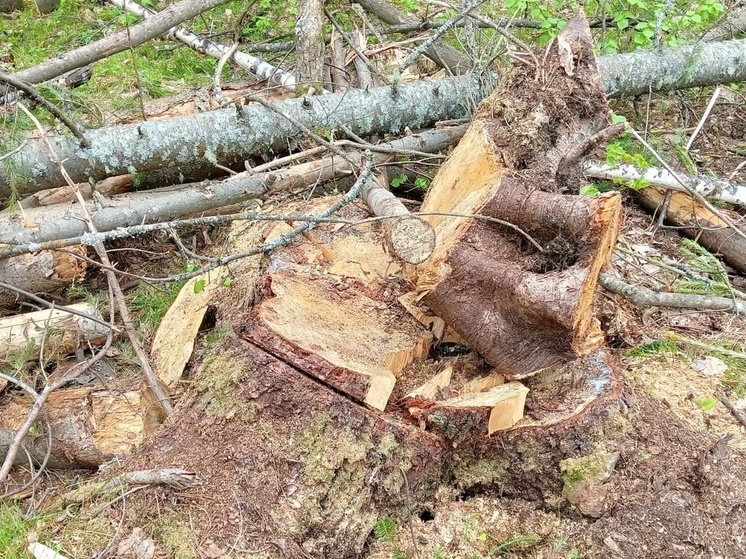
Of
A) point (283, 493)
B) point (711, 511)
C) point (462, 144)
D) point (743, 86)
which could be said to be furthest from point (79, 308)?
point (743, 86)

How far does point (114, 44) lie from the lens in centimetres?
369

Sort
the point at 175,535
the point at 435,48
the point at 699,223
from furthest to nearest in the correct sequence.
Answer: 1. the point at 435,48
2. the point at 699,223
3. the point at 175,535

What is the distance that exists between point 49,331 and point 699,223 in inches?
131

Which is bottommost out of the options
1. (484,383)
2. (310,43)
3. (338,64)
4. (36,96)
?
(484,383)

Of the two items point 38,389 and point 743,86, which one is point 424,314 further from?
point 743,86

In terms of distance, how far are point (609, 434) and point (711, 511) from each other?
1.25 feet

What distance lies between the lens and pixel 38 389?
2799 millimetres

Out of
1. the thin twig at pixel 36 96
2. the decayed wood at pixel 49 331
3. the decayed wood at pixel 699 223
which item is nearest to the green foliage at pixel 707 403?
the decayed wood at pixel 699 223

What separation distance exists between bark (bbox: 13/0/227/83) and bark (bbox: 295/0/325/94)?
0.64 metres

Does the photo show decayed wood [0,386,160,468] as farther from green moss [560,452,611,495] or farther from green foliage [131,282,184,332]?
green moss [560,452,611,495]

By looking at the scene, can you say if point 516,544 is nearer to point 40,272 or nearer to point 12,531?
point 12,531

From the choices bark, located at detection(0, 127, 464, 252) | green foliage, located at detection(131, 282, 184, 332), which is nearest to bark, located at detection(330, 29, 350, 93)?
bark, located at detection(0, 127, 464, 252)

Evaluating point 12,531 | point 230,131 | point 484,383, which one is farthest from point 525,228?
point 12,531

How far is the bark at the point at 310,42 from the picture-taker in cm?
390
